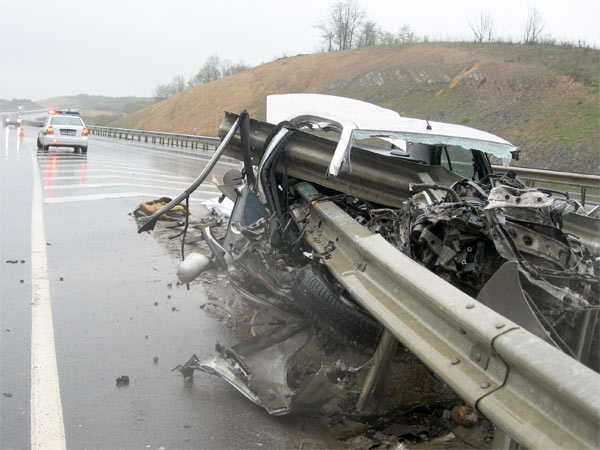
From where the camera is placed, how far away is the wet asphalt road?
3104mm

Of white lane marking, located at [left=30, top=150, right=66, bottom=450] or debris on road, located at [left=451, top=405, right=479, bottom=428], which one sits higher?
debris on road, located at [left=451, top=405, right=479, bottom=428]

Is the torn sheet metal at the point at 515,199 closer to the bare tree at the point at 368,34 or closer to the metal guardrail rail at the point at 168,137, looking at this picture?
the metal guardrail rail at the point at 168,137

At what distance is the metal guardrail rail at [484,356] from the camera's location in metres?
1.83

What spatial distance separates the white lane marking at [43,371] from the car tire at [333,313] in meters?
1.60

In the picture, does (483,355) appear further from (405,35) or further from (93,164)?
(405,35)

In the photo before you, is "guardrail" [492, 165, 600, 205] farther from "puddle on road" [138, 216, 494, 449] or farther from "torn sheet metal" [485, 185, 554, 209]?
"puddle on road" [138, 216, 494, 449]

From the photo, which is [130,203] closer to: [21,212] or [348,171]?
[21,212]

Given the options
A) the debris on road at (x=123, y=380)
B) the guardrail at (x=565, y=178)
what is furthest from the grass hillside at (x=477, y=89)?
the debris on road at (x=123, y=380)

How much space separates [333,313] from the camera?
11.9 feet

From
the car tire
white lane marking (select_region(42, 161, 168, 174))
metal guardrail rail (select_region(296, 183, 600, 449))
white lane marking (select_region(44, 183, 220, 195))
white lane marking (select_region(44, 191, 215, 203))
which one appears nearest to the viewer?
metal guardrail rail (select_region(296, 183, 600, 449))

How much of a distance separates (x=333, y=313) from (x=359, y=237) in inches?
20.0

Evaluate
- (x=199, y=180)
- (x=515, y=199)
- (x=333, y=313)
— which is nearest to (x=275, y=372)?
(x=333, y=313)

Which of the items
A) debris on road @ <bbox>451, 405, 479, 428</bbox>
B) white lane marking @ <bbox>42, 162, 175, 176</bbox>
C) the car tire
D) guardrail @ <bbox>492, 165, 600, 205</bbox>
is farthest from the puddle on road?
white lane marking @ <bbox>42, 162, 175, 176</bbox>

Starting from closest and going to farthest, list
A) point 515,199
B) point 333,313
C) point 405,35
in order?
point 515,199 → point 333,313 → point 405,35
